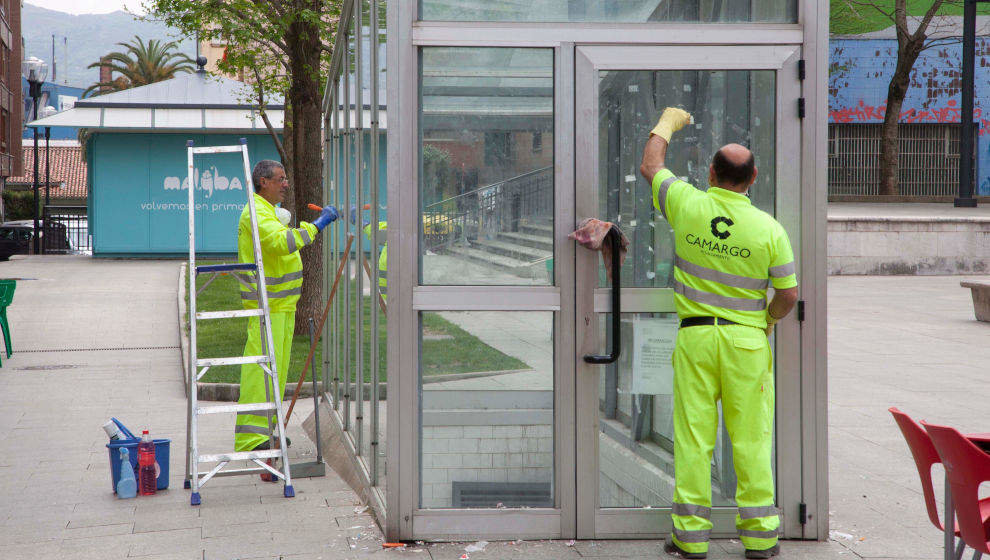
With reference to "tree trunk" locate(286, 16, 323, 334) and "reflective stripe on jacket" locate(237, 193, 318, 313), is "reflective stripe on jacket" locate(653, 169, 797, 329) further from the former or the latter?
"tree trunk" locate(286, 16, 323, 334)

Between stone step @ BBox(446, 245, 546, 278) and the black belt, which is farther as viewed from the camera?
stone step @ BBox(446, 245, 546, 278)

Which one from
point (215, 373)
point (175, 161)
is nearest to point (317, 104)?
point (215, 373)

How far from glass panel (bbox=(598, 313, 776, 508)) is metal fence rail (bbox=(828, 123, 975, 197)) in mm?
33151

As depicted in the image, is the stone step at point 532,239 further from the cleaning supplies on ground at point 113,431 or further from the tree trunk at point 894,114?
the tree trunk at point 894,114

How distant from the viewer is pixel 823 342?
499cm

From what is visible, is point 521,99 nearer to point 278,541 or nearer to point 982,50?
point 278,541

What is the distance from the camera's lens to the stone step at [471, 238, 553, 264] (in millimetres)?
4906

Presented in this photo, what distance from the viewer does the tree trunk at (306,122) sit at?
11.9m

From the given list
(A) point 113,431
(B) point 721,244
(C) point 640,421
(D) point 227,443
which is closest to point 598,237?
(B) point 721,244

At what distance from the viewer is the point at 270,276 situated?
6812mm

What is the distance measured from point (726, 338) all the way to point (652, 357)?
590 millimetres

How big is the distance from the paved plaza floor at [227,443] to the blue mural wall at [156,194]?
296 inches

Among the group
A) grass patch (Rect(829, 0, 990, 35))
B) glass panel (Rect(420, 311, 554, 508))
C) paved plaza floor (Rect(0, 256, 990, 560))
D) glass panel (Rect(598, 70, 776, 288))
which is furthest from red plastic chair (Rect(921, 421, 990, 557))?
grass patch (Rect(829, 0, 990, 35))

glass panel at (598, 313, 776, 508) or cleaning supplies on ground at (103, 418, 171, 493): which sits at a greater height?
glass panel at (598, 313, 776, 508)
